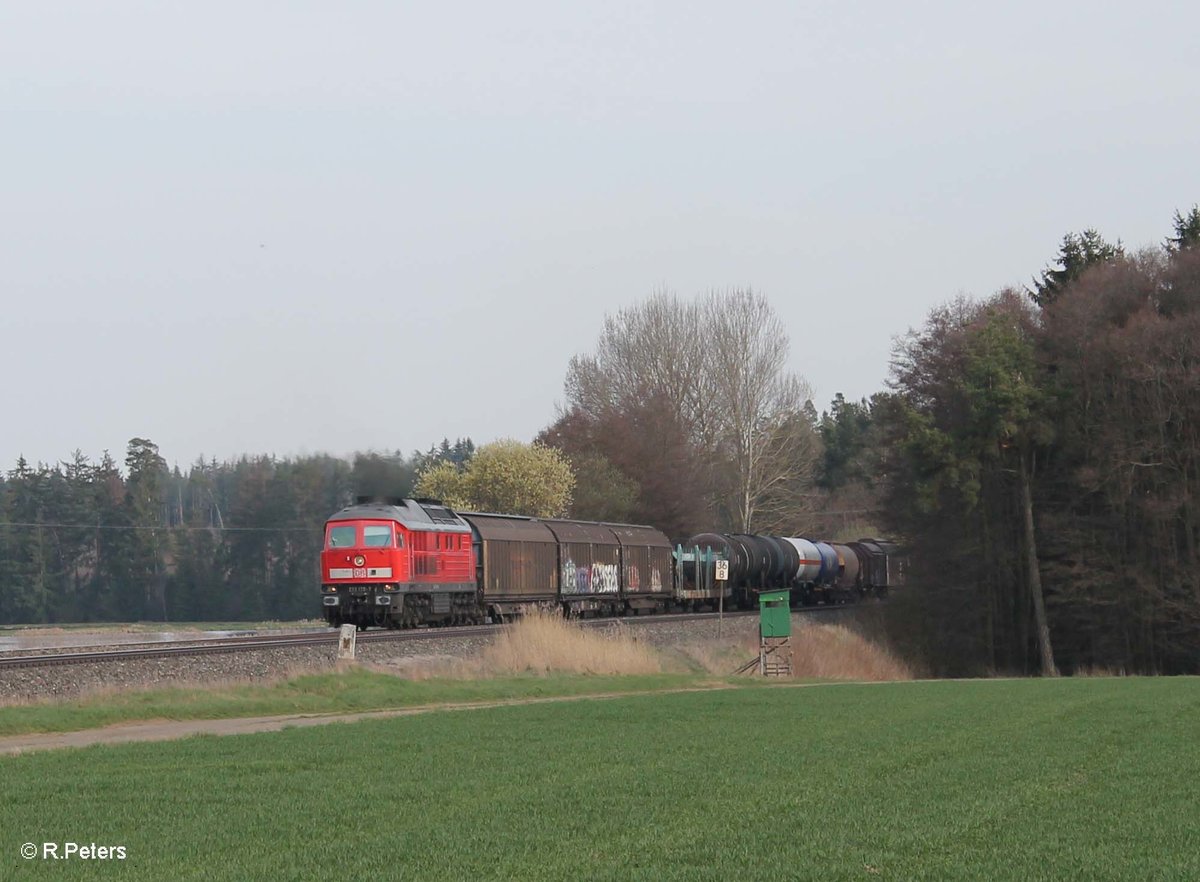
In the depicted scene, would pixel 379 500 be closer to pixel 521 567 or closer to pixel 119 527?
pixel 521 567

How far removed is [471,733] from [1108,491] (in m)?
39.2

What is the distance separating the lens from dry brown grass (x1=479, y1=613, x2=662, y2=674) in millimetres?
35125

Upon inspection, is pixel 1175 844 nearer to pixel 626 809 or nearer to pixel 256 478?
pixel 626 809

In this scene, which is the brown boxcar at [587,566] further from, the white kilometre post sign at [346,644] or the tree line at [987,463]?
the white kilometre post sign at [346,644]

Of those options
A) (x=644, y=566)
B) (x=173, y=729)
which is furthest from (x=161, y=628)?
(x=173, y=729)

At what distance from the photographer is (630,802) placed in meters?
12.9

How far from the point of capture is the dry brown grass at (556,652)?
35.1 meters

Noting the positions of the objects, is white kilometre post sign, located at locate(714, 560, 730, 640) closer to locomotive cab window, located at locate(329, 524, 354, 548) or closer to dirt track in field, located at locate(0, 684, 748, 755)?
locomotive cab window, located at locate(329, 524, 354, 548)

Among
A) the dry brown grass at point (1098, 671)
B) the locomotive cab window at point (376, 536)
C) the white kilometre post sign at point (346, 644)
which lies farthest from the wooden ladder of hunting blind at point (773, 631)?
the white kilometre post sign at point (346, 644)

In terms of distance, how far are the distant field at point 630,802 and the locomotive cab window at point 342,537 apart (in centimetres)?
1845

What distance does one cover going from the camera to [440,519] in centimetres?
4303

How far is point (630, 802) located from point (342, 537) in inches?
1126

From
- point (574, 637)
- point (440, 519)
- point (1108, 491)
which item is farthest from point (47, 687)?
point (1108, 491)

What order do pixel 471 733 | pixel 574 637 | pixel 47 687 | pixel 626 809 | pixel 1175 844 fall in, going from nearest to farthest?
pixel 1175 844
pixel 626 809
pixel 471 733
pixel 47 687
pixel 574 637
